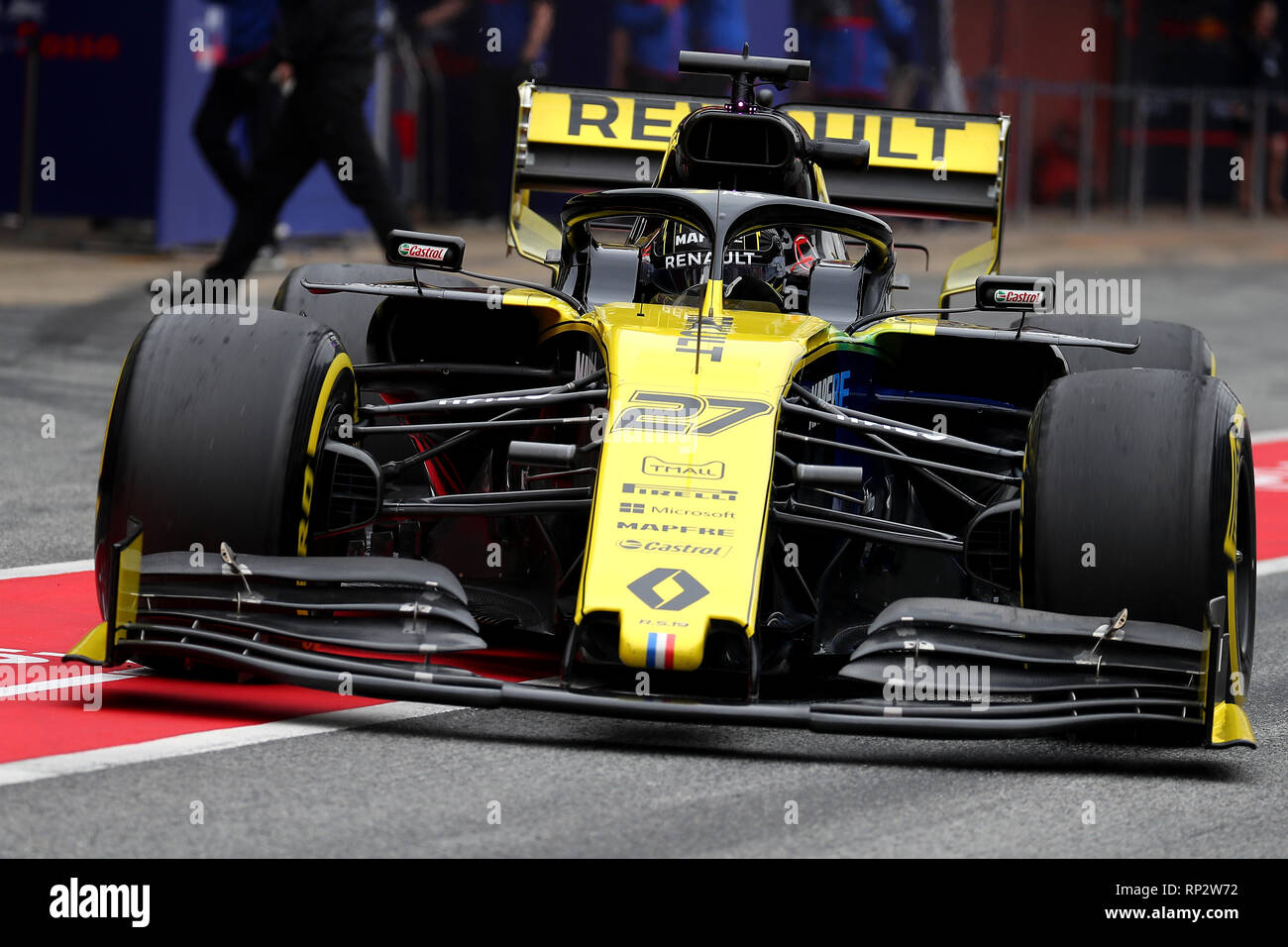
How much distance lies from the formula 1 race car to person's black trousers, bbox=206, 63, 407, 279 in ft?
21.0

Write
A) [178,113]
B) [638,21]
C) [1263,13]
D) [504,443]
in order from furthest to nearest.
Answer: [1263,13] → [638,21] → [178,113] → [504,443]

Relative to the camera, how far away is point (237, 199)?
1560 cm

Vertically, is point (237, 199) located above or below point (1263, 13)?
below

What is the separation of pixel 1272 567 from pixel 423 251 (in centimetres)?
396

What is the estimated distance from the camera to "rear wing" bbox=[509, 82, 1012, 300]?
8984mm

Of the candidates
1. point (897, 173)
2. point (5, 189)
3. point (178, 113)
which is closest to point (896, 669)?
point (897, 173)

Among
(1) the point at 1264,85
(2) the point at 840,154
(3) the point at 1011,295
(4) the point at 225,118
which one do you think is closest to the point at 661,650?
(3) the point at 1011,295

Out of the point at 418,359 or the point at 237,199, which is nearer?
the point at 418,359

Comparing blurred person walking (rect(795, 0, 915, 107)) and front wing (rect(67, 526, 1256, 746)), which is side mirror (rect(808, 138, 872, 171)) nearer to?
front wing (rect(67, 526, 1256, 746))

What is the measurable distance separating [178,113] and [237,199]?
1.92m

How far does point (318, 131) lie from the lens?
13.5 meters

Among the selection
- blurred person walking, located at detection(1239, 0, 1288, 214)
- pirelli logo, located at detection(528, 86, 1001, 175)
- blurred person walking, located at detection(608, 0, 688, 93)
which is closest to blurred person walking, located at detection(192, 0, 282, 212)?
blurred person walking, located at detection(608, 0, 688, 93)
